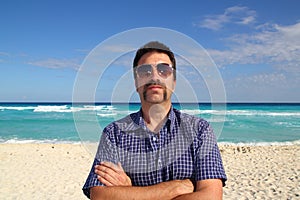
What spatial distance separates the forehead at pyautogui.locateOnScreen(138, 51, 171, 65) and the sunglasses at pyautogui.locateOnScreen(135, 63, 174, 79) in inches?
1.4

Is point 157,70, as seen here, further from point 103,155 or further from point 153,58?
point 103,155

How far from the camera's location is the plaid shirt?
215 centimetres

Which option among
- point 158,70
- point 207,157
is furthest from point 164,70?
point 207,157

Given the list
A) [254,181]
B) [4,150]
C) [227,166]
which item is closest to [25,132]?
[4,150]

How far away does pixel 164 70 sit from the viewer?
2342 mm

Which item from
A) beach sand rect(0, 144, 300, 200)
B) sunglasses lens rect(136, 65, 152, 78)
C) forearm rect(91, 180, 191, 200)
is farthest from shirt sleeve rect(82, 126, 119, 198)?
beach sand rect(0, 144, 300, 200)

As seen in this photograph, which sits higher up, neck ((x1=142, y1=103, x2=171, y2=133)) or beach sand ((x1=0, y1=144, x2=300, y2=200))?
neck ((x1=142, y1=103, x2=171, y2=133))

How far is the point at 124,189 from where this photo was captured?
211cm

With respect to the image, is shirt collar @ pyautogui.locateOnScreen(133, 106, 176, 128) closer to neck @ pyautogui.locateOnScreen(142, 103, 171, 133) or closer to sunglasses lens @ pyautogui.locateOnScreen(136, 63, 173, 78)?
neck @ pyautogui.locateOnScreen(142, 103, 171, 133)

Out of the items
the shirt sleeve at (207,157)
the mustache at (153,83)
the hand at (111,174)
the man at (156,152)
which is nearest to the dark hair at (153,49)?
the man at (156,152)

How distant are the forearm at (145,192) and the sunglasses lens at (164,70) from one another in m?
0.79

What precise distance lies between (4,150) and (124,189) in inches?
477

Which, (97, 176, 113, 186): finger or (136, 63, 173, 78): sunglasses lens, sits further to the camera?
(136, 63, 173, 78): sunglasses lens

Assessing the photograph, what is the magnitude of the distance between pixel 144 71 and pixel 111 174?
797mm
